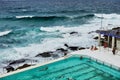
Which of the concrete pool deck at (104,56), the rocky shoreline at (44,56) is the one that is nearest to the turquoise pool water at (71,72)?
the concrete pool deck at (104,56)

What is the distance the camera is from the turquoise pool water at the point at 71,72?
19514 millimetres

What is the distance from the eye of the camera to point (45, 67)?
2141 centimetres

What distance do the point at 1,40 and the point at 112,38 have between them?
829 inches

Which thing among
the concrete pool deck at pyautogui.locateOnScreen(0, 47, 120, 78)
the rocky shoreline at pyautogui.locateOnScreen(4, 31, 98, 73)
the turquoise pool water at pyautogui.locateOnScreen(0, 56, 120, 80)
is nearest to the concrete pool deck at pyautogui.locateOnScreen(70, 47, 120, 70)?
the concrete pool deck at pyautogui.locateOnScreen(0, 47, 120, 78)

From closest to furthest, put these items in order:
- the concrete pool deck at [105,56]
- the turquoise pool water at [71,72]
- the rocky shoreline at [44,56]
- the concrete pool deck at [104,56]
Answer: the turquoise pool water at [71,72] < the concrete pool deck at [104,56] < the concrete pool deck at [105,56] < the rocky shoreline at [44,56]

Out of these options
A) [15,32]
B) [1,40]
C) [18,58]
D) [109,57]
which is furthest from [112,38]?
[15,32]

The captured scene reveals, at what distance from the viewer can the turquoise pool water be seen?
64.0 feet

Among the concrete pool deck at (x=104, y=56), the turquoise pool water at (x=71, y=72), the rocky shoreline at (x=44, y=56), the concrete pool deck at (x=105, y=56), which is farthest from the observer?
the rocky shoreline at (x=44, y=56)

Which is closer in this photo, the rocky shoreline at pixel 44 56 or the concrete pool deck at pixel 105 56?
the concrete pool deck at pixel 105 56

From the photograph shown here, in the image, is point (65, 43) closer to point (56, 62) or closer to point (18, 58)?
point (18, 58)

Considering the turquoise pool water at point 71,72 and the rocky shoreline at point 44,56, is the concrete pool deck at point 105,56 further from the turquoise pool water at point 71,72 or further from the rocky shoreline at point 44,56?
the rocky shoreline at point 44,56

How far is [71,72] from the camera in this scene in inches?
805

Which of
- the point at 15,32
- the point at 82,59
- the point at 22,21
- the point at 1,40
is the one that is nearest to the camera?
the point at 82,59

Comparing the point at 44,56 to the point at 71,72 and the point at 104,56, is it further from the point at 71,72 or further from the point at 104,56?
the point at 104,56
